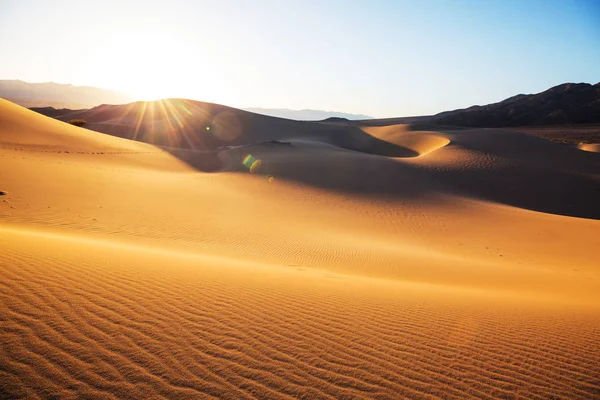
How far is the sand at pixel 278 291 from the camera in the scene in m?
2.65

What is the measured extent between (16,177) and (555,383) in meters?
15.0

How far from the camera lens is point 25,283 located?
11.5 ft

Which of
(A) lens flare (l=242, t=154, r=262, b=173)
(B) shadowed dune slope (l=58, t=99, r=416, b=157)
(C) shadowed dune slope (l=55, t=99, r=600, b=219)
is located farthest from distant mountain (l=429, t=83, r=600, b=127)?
(A) lens flare (l=242, t=154, r=262, b=173)

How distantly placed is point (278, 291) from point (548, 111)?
9573 centimetres

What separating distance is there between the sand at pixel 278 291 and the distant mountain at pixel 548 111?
70073 mm

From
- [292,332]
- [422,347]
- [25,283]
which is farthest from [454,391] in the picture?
[25,283]

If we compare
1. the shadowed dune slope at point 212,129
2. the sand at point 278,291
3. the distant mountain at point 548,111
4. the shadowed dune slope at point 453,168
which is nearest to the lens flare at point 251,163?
the shadowed dune slope at point 453,168

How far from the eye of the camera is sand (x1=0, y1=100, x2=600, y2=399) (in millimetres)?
2648

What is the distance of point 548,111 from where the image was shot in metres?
79.1

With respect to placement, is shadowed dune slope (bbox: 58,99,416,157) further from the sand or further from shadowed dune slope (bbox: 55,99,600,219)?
the sand

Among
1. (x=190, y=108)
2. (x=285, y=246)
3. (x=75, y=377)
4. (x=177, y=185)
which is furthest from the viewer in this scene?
(x=190, y=108)

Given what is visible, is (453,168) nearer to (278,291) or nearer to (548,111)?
(278,291)

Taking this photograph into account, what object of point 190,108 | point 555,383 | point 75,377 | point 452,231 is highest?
point 190,108

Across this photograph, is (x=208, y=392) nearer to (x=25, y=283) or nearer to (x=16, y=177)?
(x=25, y=283)
